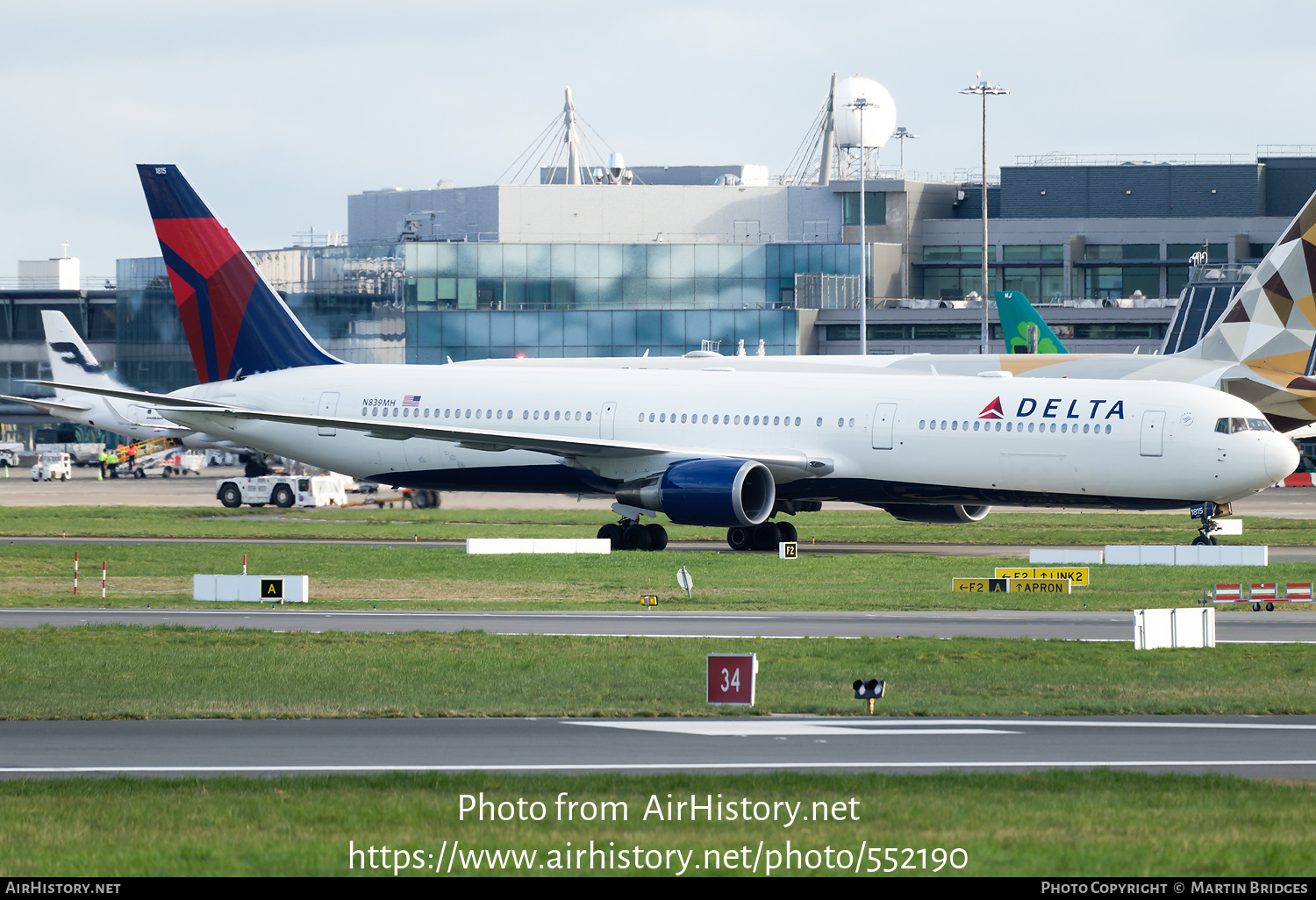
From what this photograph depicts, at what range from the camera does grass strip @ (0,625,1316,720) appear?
19719mm

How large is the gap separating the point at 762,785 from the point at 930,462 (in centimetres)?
2861

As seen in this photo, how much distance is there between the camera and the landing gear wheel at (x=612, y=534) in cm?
4481

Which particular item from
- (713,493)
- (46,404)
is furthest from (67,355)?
(713,493)

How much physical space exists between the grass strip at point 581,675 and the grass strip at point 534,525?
2516 cm

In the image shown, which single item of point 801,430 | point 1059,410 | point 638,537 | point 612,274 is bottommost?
point 638,537

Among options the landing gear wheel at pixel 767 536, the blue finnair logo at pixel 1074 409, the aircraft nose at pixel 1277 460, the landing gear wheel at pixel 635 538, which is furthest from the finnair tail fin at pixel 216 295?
the aircraft nose at pixel 1277 460

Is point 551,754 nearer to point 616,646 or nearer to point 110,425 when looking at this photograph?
point 616,646

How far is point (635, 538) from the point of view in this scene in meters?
44.6

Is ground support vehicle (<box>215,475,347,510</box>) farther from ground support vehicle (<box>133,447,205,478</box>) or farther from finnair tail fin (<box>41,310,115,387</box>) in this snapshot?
ground support vehicle (<box>133,447,205,478</box>)

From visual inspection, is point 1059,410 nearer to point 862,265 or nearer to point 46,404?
point 46,404

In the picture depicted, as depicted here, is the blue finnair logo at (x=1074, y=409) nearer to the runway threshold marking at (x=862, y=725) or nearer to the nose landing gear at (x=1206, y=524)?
the nose landing gear at (x=1206, y=524)

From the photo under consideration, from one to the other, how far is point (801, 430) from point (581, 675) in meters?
22.5

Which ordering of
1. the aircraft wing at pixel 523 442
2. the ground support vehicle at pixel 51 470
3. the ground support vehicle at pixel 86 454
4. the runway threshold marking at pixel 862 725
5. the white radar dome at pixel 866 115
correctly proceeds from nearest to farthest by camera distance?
the runway threshold marking at pixel 862 725 → the aircraft wing at pixel 523 442 → the ground support vehicle at pixel 51 470 → the ground support vehicle at pixel 86 454 → the white radar dome at pixel 866 115

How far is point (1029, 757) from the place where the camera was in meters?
16.2
